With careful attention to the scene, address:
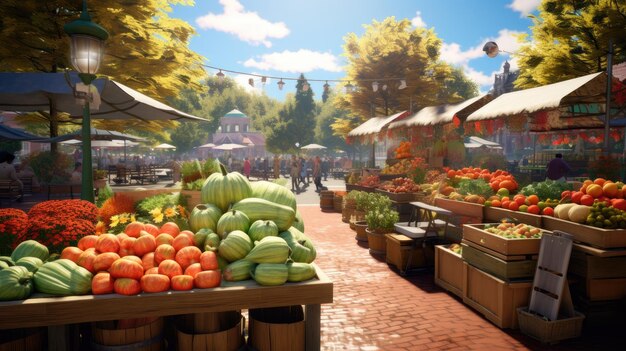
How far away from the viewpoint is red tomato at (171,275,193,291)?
2617 millimetres

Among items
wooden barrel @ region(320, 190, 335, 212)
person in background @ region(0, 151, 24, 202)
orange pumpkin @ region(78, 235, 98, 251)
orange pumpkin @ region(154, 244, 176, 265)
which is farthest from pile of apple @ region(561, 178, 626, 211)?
person in background @ region(0, 151, 24, 202)

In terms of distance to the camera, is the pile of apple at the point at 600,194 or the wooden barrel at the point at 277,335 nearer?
the wooden barrel at the point at 277,335

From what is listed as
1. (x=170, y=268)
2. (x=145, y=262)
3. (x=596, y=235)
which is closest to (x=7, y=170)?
(x=145, y=262)

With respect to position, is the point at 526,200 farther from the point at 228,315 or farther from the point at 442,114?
the point at 442,114

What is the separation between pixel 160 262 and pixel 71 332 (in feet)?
3.41

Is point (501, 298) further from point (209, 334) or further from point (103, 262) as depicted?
point (103, 262)

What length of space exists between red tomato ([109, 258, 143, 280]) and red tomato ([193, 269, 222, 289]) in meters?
0.43

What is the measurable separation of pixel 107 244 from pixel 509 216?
205 inches

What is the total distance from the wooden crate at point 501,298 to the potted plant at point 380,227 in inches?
111

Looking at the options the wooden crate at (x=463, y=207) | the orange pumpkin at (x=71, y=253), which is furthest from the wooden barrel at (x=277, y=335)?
the wooden crate at (x=463, y=207)

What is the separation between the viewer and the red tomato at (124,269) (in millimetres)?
2566

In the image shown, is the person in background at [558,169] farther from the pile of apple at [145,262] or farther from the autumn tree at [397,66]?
the autumn tree at [397,66]

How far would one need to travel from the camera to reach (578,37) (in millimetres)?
15367

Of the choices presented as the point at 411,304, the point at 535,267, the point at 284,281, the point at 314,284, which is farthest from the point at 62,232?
the point at 535,267
